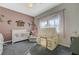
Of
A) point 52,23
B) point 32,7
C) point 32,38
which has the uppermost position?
point 32,7

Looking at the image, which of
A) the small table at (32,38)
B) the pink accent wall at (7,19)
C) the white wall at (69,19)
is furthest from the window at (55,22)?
the pink accent wall at (7,19)

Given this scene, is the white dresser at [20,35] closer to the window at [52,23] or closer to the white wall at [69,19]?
the window at [52,23]

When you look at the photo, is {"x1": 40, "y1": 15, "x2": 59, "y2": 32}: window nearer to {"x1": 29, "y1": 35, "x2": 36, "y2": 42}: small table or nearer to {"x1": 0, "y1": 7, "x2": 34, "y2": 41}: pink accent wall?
{"x1": 29, "y1": 35, "x2": 36, "y2": 42}: small table

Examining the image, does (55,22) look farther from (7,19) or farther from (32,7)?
(7,19)

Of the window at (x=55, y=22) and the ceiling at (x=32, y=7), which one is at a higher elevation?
the ceiling at (x=32, y=7)

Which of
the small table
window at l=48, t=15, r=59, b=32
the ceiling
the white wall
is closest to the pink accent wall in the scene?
the ceiling

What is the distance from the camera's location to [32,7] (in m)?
1.51

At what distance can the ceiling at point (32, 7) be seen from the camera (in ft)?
4.76

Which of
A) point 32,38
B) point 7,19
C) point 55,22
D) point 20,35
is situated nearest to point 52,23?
point 55,22

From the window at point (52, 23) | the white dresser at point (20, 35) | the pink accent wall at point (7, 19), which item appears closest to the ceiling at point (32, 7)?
the pink accent wall at point (7, 19)

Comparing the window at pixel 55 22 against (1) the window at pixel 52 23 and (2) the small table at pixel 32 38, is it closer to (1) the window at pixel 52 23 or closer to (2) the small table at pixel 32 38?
(1) the window at pixel 52 23

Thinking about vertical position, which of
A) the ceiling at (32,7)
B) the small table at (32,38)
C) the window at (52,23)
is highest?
the ceiling at (32,7)

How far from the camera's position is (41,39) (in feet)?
4.88

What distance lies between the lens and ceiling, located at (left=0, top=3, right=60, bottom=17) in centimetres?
145
